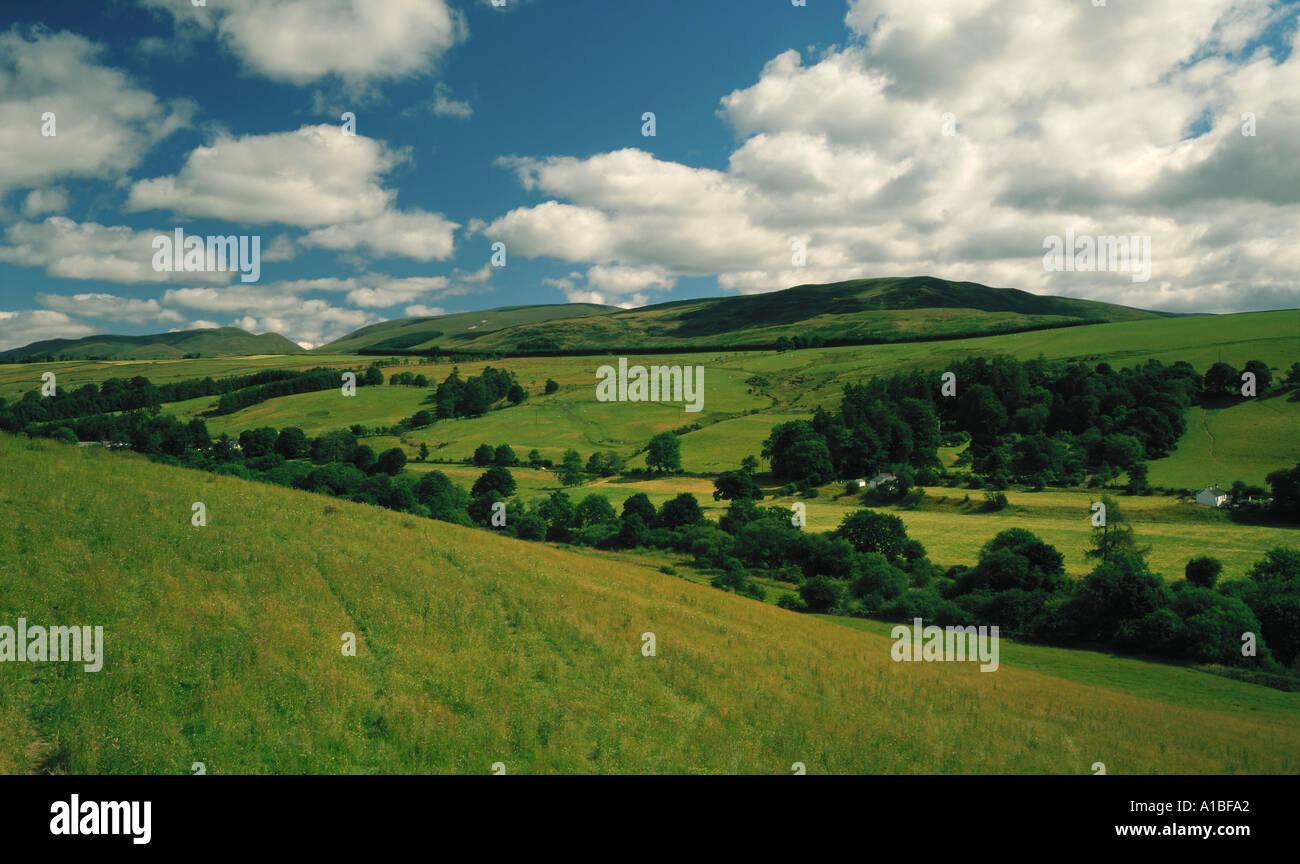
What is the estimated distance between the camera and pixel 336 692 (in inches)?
495

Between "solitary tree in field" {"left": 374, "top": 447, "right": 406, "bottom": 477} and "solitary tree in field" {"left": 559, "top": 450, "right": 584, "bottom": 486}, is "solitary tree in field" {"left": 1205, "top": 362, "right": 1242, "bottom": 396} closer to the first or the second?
"solitary tree in field" {"left": 559, "top": 450, "right": 584, "bottom": 486}

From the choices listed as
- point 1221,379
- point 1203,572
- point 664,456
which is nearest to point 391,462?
point 664,456

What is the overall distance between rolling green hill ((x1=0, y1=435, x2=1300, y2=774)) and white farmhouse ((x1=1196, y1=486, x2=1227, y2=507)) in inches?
2503

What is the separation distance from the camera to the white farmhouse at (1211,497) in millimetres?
75875

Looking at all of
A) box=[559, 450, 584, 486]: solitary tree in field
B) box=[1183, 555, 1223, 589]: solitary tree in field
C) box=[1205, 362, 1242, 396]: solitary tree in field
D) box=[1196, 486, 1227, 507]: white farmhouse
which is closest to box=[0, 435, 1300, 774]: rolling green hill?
box=[1183, 555, 1223, 589]: solitary tree in field

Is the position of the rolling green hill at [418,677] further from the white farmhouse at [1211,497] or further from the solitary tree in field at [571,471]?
the solitary tree in field at [571,471]

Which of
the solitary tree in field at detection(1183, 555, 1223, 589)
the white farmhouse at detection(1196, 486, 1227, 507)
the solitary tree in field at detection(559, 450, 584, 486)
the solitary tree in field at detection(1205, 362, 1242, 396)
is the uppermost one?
the solitary tree in field at detection(1205, 362, 1242, 396)

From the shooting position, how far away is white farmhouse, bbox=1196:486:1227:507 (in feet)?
249

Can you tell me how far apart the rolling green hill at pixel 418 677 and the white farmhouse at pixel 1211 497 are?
63.6m

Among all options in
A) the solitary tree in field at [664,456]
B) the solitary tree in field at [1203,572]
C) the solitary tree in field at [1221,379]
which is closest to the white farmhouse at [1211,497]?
the solitary tree in field at [1203,572]
